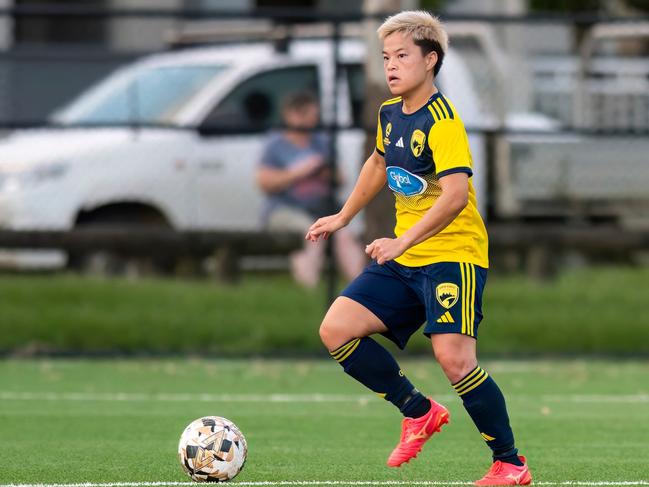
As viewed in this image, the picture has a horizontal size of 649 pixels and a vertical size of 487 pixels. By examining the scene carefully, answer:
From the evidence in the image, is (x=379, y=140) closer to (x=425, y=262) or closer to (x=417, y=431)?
(x=425, y=262)

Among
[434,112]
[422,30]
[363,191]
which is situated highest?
[422,30]

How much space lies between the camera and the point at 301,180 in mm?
13016

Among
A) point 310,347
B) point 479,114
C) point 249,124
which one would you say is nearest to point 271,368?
point 310,347

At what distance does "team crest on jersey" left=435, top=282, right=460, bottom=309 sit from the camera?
608cm

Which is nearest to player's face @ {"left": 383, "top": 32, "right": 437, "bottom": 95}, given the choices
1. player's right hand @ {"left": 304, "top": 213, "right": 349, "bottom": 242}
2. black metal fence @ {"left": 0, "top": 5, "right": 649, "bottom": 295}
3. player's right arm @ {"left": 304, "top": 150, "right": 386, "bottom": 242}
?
player's right arm @ {"left": 304, "top": 150, "right": 386, "bottom": 242}

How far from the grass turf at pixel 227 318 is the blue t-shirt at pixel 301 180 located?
102 cm

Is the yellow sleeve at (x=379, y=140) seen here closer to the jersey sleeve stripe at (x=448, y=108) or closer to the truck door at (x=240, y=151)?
the jersey sleeve stripe at (x=448, y=108)

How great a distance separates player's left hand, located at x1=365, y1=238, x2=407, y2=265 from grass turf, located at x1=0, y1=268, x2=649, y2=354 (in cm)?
667

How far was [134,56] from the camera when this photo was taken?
1277 centimetres

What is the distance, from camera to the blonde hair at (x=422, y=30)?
6172mm

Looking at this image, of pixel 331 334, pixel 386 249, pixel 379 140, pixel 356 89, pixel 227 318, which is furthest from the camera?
pixel 227 318

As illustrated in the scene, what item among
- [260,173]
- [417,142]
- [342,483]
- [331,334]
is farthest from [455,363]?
[260,173]

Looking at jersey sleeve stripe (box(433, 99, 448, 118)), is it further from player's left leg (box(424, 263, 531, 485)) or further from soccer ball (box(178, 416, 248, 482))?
soccer ball (box(178, 416, 248, 482))

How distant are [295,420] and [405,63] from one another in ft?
9.96
